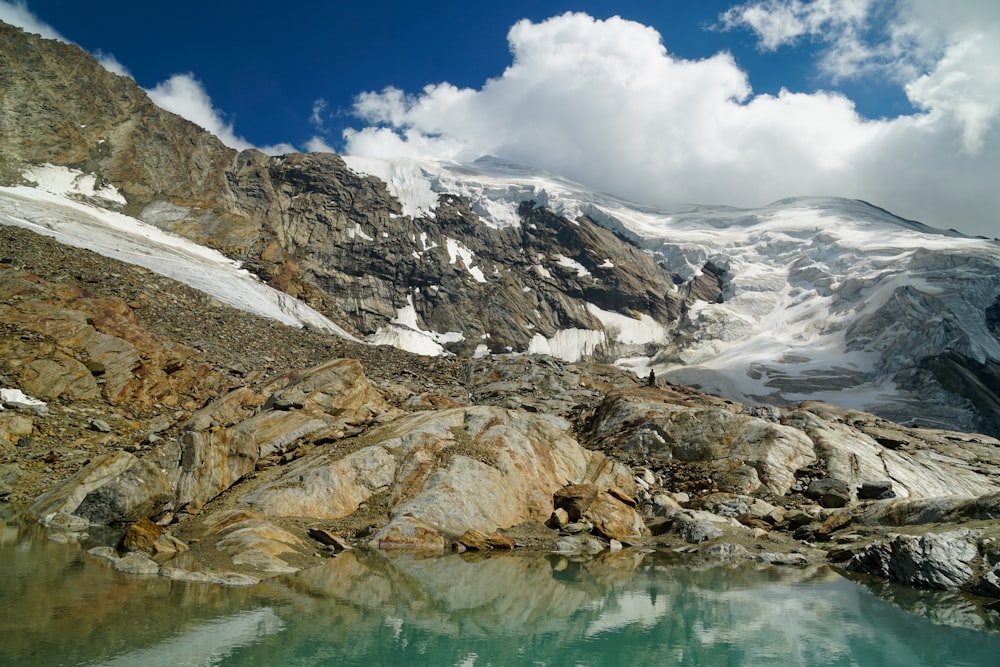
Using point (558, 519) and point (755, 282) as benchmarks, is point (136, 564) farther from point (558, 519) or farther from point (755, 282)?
point (755, 282)

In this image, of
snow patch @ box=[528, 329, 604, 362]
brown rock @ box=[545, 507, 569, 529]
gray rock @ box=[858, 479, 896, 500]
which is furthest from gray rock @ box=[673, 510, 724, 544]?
snow patch @ box=[528, 329, 604, 362]

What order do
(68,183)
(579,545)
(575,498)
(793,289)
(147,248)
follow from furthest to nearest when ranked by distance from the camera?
(793,289) < (68,183) < (147,248) < (575,498) < (579,545)

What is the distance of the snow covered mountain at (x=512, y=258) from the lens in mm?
74938

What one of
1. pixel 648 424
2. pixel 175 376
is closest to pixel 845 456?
pixel 648 424

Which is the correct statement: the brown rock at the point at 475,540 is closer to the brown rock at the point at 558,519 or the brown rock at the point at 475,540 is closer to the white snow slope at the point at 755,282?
the brown rock at the point at 558,519

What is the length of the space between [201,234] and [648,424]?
223 ft

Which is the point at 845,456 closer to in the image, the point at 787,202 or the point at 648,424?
the point at 648,424

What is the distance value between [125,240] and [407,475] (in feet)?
168

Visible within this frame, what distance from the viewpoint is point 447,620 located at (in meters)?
9.58

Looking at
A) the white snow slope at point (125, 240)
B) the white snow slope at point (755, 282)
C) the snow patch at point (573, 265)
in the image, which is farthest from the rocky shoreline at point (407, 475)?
the snow patch at point (573, 265)

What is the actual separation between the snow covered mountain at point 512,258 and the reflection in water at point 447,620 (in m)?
45.6

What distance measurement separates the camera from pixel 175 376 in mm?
30328

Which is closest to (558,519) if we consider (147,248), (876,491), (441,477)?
(441,477)

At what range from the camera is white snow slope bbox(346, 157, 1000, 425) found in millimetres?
96125
